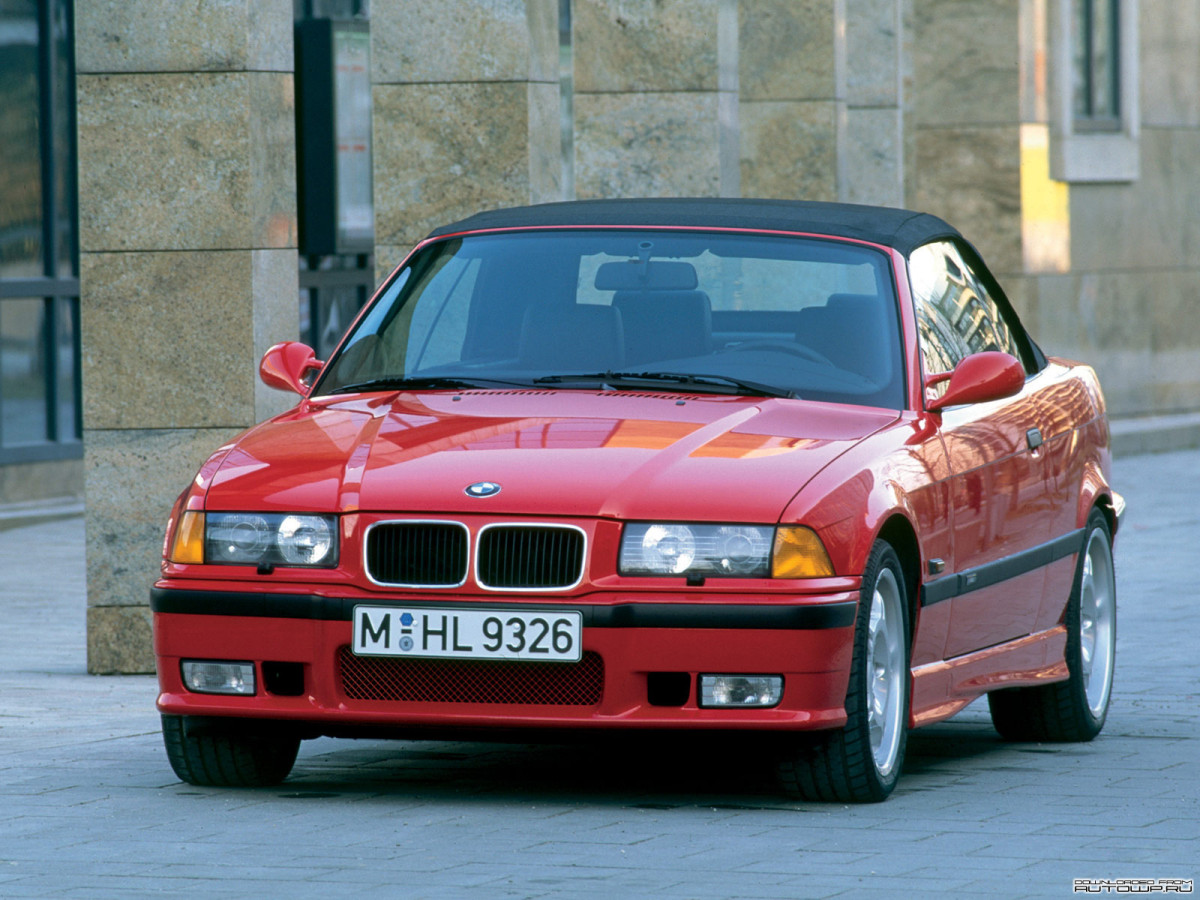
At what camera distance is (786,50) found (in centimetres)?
1781

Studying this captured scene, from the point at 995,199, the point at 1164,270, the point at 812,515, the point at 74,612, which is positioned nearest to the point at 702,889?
the point at 812,515

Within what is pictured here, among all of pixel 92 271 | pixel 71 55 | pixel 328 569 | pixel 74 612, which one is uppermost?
pixel 71 55

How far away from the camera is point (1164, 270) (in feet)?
84.1

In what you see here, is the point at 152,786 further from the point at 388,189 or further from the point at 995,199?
the point at 995,199

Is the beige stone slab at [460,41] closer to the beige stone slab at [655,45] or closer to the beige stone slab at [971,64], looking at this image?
the beige stone slab at [655,45]

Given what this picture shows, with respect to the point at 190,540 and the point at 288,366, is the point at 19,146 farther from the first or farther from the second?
the point at 190,540

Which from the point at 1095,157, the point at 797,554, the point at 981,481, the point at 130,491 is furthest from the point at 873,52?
the point at 797,554

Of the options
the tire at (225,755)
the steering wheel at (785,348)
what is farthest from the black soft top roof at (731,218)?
the tire at (225,755)

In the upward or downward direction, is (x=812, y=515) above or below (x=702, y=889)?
above

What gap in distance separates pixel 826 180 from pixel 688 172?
4378mm

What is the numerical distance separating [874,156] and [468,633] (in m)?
14.3

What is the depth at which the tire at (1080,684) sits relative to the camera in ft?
28.0

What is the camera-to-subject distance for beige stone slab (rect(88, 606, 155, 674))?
10438mm

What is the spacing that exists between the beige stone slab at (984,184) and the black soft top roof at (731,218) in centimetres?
1507
